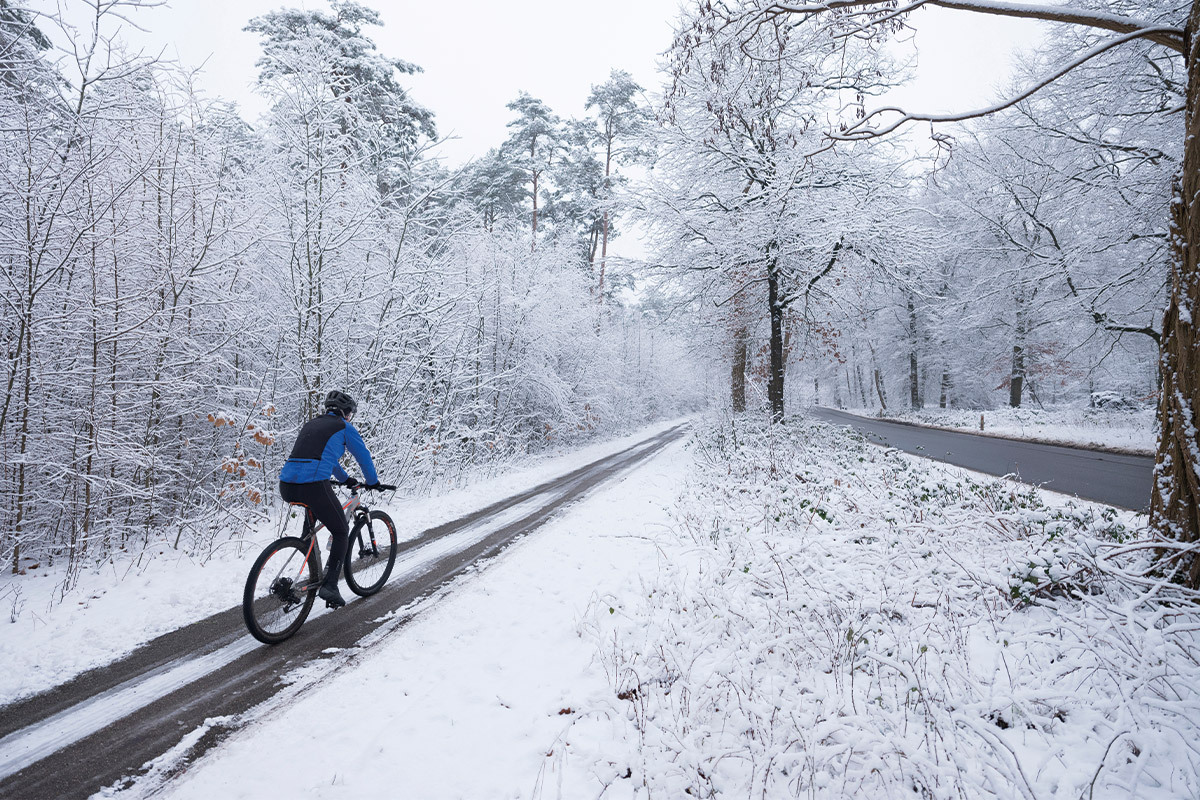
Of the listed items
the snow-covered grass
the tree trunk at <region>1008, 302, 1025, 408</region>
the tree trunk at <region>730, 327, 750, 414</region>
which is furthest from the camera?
the tree trunk at <region>1008, 302, 1025, 408</region>

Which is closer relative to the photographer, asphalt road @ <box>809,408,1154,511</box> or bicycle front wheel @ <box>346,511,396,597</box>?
bicycle front wheel @ <box>346,511,396,597</box>

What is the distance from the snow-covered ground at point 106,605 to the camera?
3.84 meters

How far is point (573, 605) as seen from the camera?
5.02 m

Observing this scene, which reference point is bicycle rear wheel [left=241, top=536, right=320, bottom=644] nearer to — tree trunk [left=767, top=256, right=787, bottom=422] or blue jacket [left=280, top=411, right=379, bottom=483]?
blue jacket [left=280, top=411, right=379, bottom=483]

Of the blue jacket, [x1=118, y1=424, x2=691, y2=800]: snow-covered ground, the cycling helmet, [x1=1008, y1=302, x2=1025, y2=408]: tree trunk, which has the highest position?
[x1=1008, y1=302, x2=1025, y2=408]: tree trunk

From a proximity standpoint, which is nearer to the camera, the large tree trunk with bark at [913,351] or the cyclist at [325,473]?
the cyclist at [325,473]

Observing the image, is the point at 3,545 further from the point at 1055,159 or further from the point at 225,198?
the point at 1055,159

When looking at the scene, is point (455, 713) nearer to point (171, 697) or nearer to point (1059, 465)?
point (171, 697)

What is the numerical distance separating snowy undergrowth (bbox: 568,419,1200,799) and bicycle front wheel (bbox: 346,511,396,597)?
8.32ft

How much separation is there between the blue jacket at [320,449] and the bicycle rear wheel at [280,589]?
61 cm

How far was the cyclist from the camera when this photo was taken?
4660 mm

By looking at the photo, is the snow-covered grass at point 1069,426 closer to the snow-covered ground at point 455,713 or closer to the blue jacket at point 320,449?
the snow-covered ground at point 455,713

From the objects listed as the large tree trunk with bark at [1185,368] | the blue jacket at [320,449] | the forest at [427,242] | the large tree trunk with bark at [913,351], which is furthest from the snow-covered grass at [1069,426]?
the blue jacket at [320,449]

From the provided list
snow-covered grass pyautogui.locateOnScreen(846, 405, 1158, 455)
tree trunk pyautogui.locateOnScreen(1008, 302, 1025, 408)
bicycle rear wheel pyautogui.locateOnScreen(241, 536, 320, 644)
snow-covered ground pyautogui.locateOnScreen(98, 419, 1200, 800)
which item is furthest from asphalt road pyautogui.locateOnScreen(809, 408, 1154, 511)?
tree trunk pyautogui.locateOnScreen(1008, 302, 1025, 408)
